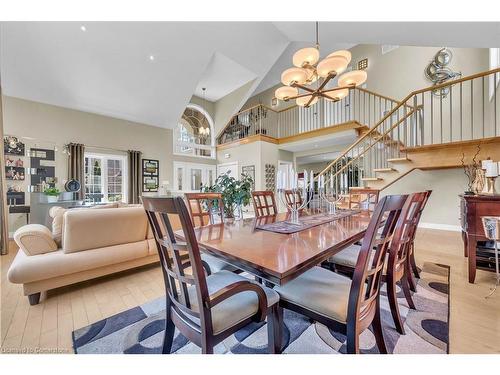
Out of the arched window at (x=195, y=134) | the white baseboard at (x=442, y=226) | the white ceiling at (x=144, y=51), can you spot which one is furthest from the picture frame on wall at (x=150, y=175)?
the white baseboard at (x=442, y=226)

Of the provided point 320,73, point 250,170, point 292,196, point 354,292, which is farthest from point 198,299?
point 250,170

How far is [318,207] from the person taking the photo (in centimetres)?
289

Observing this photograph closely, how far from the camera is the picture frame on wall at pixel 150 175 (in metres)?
6.41

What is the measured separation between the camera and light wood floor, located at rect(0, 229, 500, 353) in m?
1.38

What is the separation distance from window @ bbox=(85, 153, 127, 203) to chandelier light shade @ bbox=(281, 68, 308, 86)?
519cm

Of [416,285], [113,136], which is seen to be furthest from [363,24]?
[113,136]

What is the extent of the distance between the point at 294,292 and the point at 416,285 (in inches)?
71.6

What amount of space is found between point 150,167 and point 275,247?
6.37 m

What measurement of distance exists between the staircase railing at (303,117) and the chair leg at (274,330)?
6171 mm

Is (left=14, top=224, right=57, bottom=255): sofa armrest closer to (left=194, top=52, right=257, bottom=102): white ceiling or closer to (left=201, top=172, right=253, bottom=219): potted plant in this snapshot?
(left=201, top=172, right=253, bottom=219): potted plant

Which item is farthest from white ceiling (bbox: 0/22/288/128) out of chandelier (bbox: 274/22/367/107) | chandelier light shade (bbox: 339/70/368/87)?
chandelier light shade (bbox: 339/70/368/87)

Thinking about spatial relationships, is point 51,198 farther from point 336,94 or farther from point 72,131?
point 336,94
